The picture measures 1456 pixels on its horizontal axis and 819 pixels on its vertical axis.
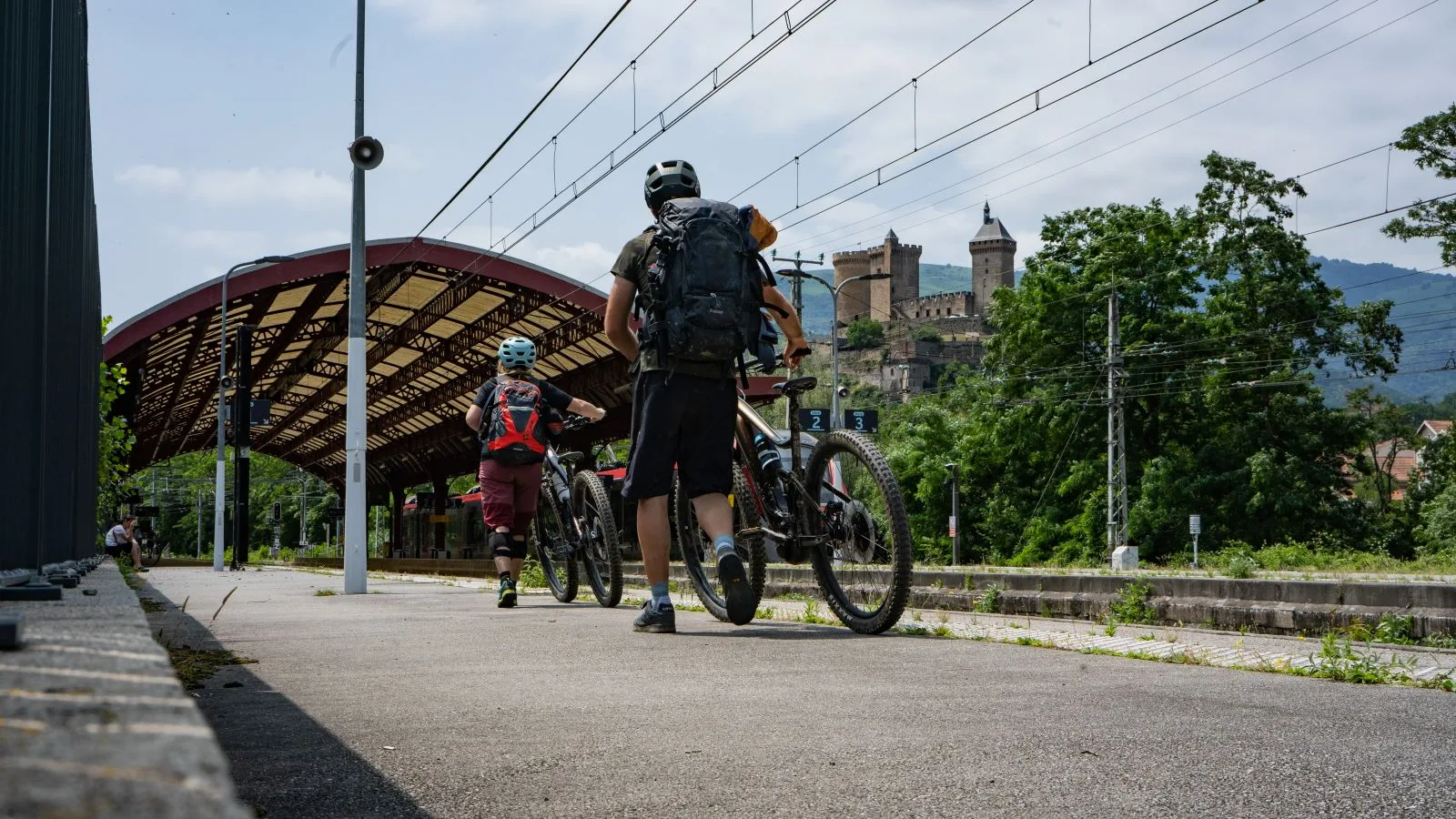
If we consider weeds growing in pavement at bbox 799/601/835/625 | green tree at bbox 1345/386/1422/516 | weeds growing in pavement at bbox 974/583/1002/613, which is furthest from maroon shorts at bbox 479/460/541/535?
green tree at bbox 1345/386/1422/516

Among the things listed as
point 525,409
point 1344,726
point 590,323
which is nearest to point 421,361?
point 590,323

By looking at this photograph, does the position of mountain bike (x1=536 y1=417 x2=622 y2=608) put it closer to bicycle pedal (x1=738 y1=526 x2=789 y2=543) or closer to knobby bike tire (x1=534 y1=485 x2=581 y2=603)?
knobby bike tire (x1=534 y1=485 x2=581 y2=603)

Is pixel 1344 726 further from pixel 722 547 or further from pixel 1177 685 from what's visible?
pixel 722 547

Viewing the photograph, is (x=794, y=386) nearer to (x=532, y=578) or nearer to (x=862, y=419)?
(x=532, y=578)

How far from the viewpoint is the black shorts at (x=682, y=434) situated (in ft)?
19.6

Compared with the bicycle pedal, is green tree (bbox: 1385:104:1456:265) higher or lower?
higher

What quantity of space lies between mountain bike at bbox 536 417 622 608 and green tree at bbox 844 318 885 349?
168 metres

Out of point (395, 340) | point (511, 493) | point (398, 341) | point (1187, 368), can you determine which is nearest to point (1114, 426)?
point (1187, 368)

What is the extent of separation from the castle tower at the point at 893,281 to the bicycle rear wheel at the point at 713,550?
583 feet

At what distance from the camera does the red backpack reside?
8.95m

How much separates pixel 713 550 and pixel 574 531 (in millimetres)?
2904

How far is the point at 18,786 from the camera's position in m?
0.64

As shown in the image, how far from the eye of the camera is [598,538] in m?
8.91

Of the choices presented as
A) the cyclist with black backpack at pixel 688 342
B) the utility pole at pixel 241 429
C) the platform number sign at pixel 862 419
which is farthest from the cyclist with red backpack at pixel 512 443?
the platform number sign at pixel 862 419
